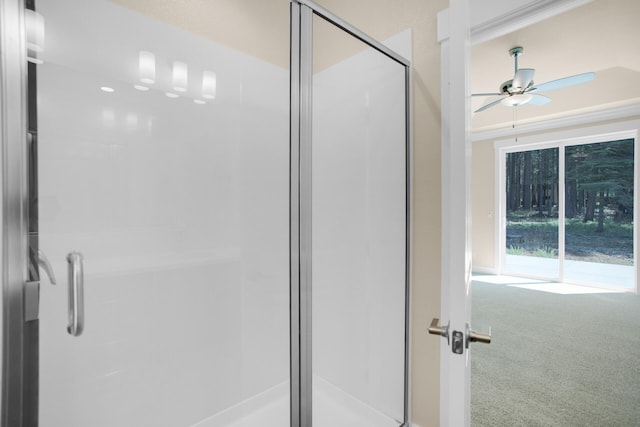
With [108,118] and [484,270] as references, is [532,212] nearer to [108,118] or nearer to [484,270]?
[484,270]

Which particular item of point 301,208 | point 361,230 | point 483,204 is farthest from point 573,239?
point 301,208

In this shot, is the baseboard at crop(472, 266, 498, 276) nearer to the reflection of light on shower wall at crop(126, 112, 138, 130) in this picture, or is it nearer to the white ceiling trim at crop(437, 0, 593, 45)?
the white ceiling trim at crop(437, 0, 593, 45)

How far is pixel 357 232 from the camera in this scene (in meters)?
1.50

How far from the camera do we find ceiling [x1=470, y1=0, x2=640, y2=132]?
2.42 meters

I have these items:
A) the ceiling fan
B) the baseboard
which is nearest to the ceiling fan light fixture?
the ceiling fan

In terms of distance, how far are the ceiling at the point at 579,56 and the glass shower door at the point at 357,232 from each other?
165 centimetres

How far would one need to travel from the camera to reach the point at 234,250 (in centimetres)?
127

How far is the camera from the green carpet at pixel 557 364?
1.82 meters

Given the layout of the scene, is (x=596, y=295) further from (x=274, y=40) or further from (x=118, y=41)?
(x=118, y=41)

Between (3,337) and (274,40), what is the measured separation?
1258mm

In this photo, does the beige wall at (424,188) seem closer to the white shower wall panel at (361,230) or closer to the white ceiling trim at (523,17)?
the white shower wall panel at (361,230)

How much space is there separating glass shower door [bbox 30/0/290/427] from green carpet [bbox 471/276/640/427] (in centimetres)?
150

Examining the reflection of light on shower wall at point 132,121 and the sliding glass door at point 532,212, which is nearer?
the reflection of light on shower wall at point 132,121

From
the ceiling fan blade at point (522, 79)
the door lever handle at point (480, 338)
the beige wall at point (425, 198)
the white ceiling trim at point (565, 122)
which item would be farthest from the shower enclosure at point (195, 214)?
the white ceiling trim at point (565, 122)
